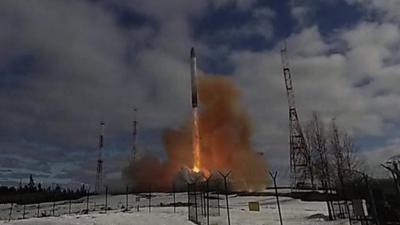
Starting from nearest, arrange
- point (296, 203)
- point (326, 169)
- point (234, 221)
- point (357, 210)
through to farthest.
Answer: point (357, 210) → point (234, 221) → point (326, 169) → point (296, 203)

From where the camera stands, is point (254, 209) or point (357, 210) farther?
point (254, 209)

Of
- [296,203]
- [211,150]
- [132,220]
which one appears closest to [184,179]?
[211,150]

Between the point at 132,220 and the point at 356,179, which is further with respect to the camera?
the point at 132,220

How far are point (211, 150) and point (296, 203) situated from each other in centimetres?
2701

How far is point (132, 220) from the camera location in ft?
86.6

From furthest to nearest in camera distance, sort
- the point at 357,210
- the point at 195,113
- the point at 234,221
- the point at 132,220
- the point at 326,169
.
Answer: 1. the point at 195,113
2. the point at 326,169
3. the point at 234,221
4. the point at 132,220
5. the point at 357,210

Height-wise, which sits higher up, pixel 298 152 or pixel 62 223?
pixel 298 152

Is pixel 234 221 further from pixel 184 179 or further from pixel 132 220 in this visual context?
pixel 184 179

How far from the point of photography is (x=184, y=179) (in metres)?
72.5

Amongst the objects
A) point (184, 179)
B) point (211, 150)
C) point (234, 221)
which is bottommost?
point (234, 221)

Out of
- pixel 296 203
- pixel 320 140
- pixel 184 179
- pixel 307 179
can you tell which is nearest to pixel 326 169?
pixel 320 140

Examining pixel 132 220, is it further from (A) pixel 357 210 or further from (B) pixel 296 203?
(B) pixel 296 203

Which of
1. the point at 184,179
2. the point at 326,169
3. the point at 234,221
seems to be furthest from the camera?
the point at 184,179

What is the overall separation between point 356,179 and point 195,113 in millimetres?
42064
